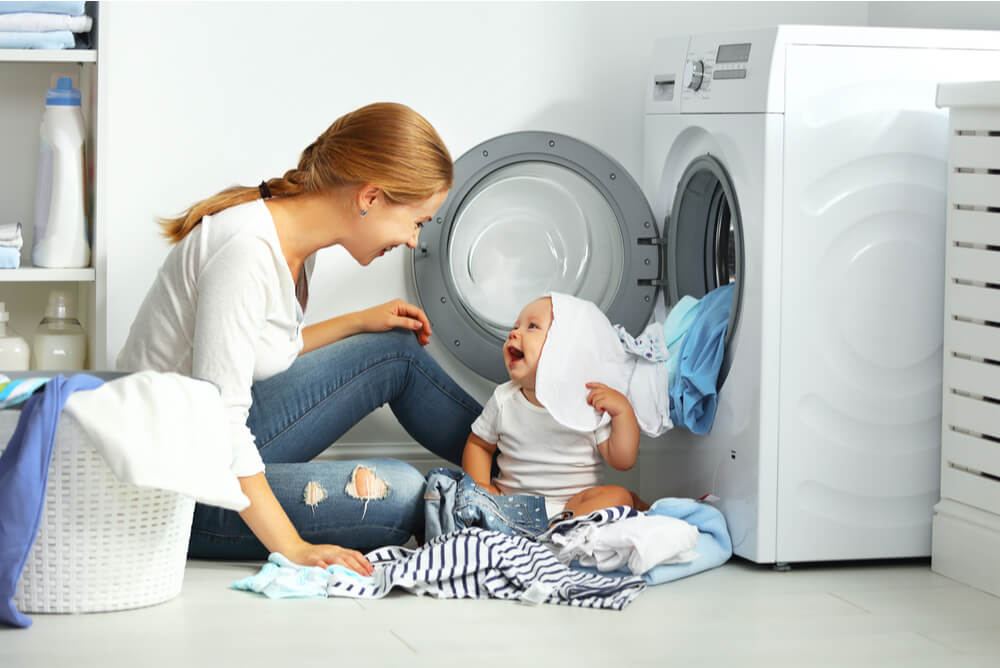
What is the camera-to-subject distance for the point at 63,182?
2.21 meters

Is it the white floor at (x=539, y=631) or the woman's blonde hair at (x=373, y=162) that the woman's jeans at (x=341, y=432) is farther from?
the woman's blonde hair at (x=373, y=162)

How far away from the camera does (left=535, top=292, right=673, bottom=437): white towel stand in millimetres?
2160

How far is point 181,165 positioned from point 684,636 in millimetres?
1443

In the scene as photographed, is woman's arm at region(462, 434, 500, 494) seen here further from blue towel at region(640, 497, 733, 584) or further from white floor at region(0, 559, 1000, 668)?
white floor at region(0, 559, 1000, 668)

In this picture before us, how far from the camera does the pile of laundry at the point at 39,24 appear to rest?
7.02ft

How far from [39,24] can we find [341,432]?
926 mm

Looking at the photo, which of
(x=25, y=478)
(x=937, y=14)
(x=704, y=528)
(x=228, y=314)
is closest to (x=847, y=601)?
(x=704, y=528)

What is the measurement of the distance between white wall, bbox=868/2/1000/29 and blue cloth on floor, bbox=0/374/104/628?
6.37 ft

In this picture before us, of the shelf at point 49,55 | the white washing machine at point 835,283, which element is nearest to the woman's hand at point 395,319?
the white washing machine at point 835,283

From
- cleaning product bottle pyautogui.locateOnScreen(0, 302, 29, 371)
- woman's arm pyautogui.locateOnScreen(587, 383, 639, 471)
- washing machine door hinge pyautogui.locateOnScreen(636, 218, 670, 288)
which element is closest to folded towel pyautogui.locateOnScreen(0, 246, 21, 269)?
cleaning product bottle pyautogui.locateOnScreen(0, 302, 29, 371)

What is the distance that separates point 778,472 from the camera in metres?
2.01

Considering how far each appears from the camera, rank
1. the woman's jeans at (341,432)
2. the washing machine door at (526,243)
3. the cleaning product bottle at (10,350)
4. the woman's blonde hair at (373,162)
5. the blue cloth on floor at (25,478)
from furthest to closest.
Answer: the washing machine door at (526,243) < the cleaning product bottle at (10,350) < the woman's jeans at (341,432) < the woman's blonde hair at (373,162) < the blue cloth on floor at (25,478)

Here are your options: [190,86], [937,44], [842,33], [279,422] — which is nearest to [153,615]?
[279,422]

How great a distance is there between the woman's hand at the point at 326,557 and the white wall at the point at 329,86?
761mm
